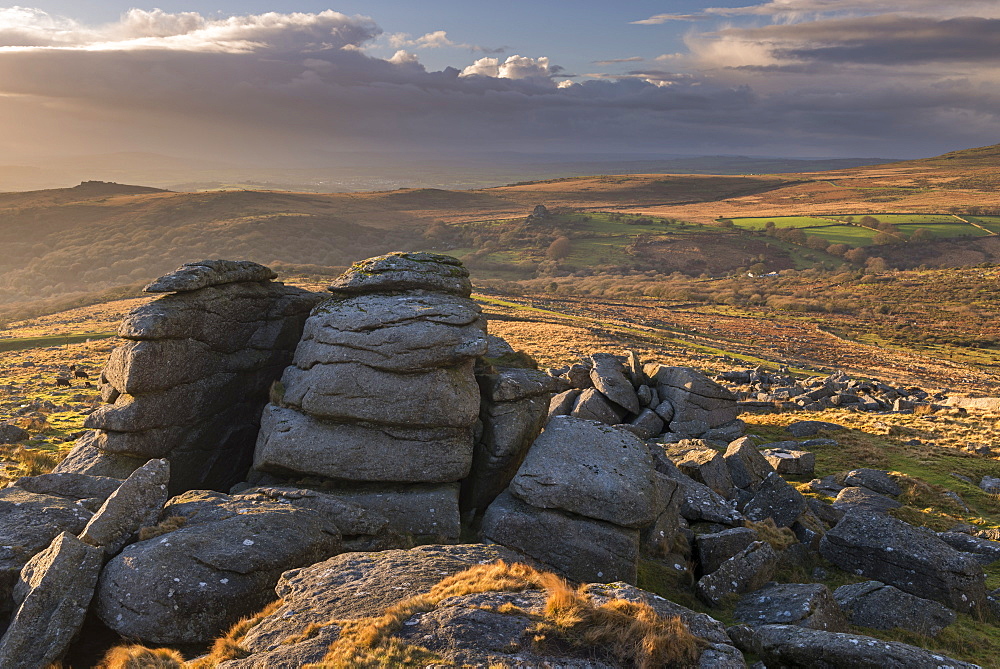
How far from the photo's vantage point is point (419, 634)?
11297mm

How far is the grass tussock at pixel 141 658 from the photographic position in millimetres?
12242

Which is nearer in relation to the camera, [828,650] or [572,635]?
[572,635]

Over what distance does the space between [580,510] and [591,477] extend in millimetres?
1150

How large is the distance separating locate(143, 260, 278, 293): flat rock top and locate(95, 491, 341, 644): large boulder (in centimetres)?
919

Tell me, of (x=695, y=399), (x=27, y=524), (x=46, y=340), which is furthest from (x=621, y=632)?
(x=46, y=340)

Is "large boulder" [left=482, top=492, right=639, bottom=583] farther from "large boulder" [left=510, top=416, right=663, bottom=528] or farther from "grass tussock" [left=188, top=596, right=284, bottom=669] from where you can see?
"grass tussock" [left=188, top=596, right=284, bottom=669]

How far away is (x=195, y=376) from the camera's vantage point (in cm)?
2292

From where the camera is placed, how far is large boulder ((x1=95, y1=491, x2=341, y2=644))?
1341cm

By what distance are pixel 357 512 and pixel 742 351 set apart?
86791 mm

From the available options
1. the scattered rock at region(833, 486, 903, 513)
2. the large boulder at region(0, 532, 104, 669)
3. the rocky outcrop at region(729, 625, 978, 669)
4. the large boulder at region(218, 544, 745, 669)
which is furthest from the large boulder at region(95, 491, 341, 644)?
the scattered rock at region(833, 486, 903, 513)

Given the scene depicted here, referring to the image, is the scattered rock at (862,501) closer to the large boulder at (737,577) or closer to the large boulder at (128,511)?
the large boulder at (737,577)

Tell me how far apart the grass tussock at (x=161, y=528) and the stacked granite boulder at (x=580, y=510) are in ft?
28.3

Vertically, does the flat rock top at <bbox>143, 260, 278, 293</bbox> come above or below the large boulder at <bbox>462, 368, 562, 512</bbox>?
above

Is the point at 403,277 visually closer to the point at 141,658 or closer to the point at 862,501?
the point at 141,658
